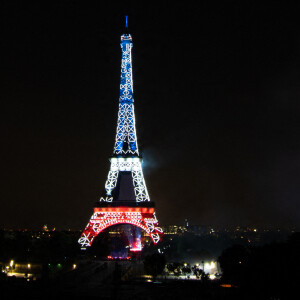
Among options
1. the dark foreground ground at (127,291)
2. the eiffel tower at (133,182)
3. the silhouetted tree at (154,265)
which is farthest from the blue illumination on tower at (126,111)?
the dark foreground ground at (127,291)

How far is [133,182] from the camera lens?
5578 cm

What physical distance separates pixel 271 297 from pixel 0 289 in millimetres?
15663

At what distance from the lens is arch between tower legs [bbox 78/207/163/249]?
5322 cm

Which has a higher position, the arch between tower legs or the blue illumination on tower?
the blue illumination on tower

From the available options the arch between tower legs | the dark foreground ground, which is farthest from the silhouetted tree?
the arch between tower legs

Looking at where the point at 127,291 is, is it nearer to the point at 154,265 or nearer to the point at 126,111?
the point at 154,265

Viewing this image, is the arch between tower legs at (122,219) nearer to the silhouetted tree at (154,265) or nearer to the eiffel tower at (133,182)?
the eiffel tower at (133,182)

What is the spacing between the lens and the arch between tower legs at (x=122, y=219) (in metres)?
53.2

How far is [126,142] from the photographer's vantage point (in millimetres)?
57688

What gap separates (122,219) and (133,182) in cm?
524

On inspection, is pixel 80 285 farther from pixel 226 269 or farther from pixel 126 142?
pixel 126 142

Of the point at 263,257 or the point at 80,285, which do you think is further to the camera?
the point at 80,285

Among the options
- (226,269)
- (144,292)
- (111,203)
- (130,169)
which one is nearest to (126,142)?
(130,169)

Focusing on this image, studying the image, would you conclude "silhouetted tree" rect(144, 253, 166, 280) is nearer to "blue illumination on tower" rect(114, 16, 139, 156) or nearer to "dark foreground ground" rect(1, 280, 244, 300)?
"dark foreground ground" rect(1, 280, 244, 300)
